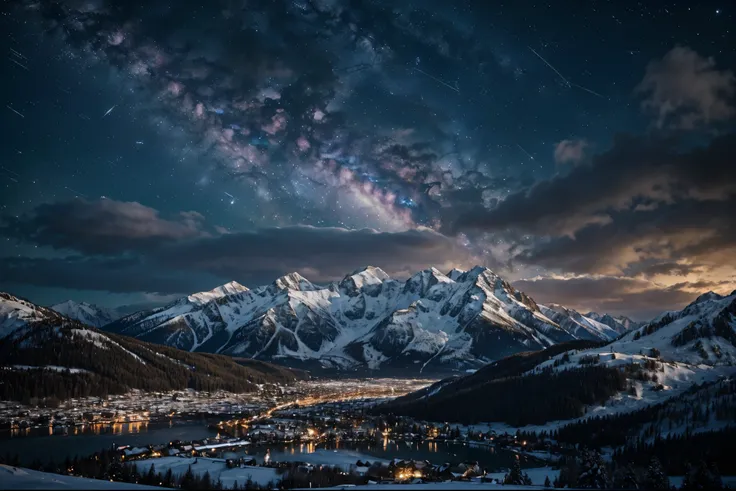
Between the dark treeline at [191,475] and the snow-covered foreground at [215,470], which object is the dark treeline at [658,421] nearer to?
the dark treeline at [191,475]

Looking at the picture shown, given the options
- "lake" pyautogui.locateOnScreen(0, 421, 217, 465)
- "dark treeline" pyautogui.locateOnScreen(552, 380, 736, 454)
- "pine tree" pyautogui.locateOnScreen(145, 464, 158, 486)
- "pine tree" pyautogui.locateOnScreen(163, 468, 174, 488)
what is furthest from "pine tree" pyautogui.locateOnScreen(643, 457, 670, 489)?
"lake" pyautogui.locateOnScreen(0, 421, 217, 465)

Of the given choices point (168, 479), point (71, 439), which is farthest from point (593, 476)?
point (71, 439)

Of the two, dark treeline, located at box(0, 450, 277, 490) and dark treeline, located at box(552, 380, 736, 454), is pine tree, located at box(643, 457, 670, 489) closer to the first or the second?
dark treeline, located at box(0, 450, 277, 490)

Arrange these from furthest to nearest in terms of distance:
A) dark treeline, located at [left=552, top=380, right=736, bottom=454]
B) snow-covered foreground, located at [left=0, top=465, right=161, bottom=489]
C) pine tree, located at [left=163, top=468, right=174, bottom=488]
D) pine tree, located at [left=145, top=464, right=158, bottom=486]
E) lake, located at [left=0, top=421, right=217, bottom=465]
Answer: dark treeline, located at [left=552, top=380, right=736, bottom=454] → lake, located at [left=0, top=421, right=217, bottom=465] → pine tree, located at [left=145, top=464, right=158, bottom=486] → pine tree, located at [left=163, top=468, right=174, bottom=488] → snow-covered foreground, located at [left=0, top=465, right=161, bottom=489]

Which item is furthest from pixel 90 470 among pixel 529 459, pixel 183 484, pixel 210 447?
pixel 529 459

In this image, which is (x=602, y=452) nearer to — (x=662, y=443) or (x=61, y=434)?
(x=662, y=443)

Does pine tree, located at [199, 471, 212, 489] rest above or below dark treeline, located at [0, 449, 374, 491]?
above

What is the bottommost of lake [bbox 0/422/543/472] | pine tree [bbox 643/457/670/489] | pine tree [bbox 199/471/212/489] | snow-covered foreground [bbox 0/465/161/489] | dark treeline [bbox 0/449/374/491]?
lake [bbox 0/422/543/472]

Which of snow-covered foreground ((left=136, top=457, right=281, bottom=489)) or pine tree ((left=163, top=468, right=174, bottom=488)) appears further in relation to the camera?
snow-covered foreground ((left=136, top=457, right=281, bottom=489))
